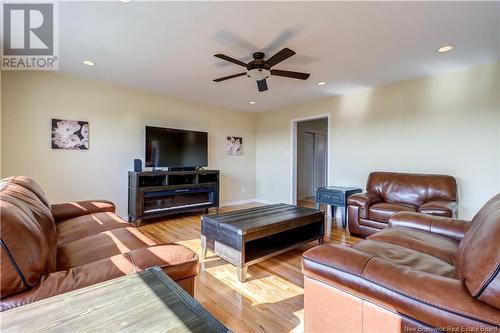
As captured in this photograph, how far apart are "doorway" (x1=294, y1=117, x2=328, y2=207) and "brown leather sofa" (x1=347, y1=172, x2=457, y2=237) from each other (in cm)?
255

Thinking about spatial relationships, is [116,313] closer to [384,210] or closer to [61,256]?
[61,256]

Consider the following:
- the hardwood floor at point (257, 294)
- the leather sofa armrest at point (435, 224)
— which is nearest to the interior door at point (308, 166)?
the hardwood floor at point (257, 294)

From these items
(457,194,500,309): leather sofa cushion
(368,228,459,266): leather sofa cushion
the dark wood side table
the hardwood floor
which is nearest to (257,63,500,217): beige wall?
the dark wood side table

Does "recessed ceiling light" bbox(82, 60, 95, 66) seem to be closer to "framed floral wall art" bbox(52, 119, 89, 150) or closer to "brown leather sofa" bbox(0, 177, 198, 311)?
"framed floral wall art" bbox(52, 119, 89, 150)

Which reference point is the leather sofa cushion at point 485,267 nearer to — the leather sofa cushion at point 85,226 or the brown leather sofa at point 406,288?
the brown leather sofa at point 406,288

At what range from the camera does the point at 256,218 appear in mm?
2498

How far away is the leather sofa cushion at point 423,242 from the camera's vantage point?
1513 mm

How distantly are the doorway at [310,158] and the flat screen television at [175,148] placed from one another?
2655 mm

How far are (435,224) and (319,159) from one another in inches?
210

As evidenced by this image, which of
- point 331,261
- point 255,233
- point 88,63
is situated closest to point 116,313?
point 331,261

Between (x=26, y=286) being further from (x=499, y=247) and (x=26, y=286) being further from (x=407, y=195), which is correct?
(x=407, y=195)

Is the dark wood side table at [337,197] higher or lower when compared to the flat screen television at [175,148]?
lower

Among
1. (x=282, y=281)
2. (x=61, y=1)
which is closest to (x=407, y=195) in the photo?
(x=282, y=281)

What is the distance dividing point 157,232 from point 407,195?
3.77m
